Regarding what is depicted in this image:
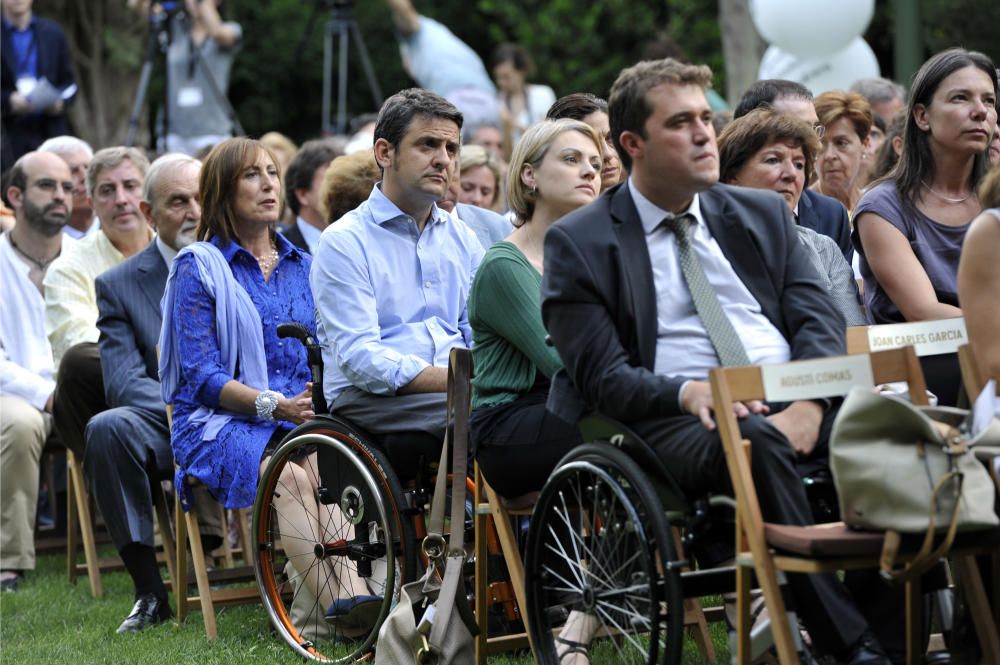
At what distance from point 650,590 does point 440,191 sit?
2163mm

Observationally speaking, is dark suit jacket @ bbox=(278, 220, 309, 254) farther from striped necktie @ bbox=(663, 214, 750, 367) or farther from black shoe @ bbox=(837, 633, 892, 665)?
black shoe @ bbox=(837, 633, 892, 665)

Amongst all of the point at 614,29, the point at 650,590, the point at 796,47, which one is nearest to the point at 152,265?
the point at 650,590

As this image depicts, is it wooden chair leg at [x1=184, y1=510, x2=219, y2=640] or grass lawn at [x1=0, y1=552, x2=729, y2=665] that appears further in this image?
wooden chair leg at [x1=184, y1=510, x2=219, y2=640]

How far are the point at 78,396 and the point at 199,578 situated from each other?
1.35 meters

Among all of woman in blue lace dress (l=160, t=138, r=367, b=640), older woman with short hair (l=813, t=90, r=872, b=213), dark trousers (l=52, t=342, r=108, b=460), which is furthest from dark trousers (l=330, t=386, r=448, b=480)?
older woman with short hair (l=813, t=90, r=872, b=213)

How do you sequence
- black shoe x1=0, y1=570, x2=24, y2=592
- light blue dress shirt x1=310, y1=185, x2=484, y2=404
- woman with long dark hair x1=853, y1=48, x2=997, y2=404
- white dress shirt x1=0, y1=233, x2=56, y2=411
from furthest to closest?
1. white dress shirt x1=0, y1=233, x2=56, y2=411
2. black shoe x1=0, y1=570, x2=24, y2=592
3. woman with long dark hair x1=853, y1=48, x2=997, y2=404
4. light blue dress shirt x1=310, y1=185, x2=484, y2=404

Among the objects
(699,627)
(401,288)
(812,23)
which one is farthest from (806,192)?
(812,23)

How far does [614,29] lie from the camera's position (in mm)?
22047

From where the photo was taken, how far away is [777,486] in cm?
378

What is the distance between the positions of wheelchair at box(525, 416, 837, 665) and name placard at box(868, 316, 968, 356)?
1.40 ft

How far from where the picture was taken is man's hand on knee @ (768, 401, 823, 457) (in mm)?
4066

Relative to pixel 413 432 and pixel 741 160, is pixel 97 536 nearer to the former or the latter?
pixel 413 432

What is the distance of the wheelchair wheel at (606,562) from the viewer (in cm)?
373

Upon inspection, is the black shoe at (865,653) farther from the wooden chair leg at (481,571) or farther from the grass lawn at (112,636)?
the wooden chair leg at (481,571)
